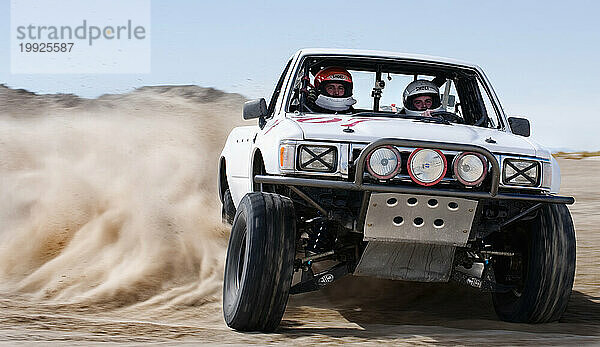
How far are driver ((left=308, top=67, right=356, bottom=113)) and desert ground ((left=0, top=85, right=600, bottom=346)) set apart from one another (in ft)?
4.67

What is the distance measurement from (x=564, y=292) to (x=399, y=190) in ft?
4.64

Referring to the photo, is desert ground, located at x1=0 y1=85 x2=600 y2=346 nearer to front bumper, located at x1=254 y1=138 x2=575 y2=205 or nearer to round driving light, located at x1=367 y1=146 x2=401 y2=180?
front bumper, located at x1=254 y1=138 x2=575 y2=205

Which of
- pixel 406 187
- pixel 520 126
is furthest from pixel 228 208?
pixel 406 187

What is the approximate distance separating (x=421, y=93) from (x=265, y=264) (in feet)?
6.79

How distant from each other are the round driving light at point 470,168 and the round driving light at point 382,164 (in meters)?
0.33

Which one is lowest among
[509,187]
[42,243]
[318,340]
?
[42,243]

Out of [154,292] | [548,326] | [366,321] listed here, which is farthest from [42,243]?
[548,326]

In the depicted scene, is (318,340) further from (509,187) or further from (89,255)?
(89,255)

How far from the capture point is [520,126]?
555cm

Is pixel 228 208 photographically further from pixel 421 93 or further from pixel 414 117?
pixel 414 117

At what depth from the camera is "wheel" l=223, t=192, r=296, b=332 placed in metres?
4.29

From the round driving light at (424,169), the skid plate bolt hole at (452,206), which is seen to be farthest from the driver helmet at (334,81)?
the skid plate bolt hole at (452,206)

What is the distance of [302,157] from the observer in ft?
14.4

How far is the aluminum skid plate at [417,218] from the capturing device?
4.23 meters
